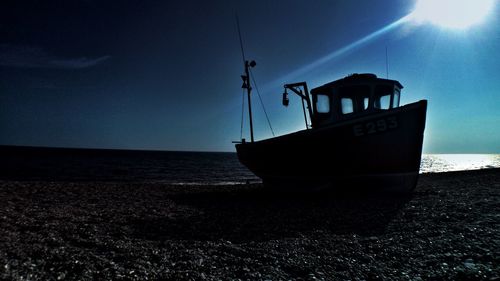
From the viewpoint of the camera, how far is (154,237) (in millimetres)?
6090

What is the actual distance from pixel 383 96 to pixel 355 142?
11.5 ft

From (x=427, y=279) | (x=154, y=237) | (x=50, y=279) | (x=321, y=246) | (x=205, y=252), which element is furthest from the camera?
(x=154, y=237)

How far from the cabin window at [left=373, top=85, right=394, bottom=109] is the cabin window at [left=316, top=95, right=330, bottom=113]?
7.46 feet

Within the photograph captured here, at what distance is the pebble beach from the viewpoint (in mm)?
4250

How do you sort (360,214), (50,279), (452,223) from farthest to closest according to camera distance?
(360,214) → (452,223) → (50,279)

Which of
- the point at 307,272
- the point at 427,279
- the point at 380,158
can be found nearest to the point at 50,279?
the point at 307,272

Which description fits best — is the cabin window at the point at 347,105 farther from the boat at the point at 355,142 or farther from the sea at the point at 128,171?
the sea at the point at 128,171

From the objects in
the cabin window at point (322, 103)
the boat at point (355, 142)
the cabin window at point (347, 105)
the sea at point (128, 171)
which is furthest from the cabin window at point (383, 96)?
the sea at point (128, 171)

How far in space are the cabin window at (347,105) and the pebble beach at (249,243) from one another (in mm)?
5877

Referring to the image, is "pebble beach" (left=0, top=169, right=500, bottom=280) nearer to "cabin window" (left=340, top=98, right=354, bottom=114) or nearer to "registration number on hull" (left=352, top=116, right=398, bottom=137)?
"registration number on hull" (left=352, top=116, right=398, bottom=137)

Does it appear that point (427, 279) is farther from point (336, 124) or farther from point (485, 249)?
point (336, 124)

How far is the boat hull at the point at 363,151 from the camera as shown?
1216cm

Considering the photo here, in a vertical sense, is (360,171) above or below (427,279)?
above

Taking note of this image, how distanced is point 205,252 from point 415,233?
4742mm
